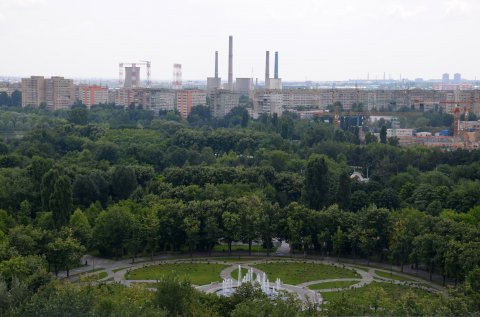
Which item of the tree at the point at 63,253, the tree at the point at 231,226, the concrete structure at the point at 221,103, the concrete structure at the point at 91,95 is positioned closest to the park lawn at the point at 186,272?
the tree at the point at 231,226

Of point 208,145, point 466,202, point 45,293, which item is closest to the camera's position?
point 45,293

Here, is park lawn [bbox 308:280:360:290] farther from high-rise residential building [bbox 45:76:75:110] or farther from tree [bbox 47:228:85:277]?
high-rise residential building [bbox 45:76:75:110]

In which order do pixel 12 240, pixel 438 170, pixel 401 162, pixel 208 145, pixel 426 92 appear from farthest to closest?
pixel 426 92 < pixel 208 145 < pixel 401 162 < pixel 438 170 < pixel 12 240

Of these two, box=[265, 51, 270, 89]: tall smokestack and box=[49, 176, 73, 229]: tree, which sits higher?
box=[265, 51, 270, 89]: tall smokestack

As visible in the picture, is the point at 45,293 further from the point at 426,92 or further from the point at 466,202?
the point at 426,92

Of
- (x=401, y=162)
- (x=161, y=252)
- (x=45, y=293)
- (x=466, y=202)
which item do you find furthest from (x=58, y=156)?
(x=45, y=293)

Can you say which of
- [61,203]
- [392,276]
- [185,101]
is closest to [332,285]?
[392,276]

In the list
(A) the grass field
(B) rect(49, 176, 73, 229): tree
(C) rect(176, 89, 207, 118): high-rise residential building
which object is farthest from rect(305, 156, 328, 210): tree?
(C) rect(176, 89, 207, 118): high-rise residential building

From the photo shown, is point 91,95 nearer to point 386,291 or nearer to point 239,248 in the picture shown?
point 239,248
